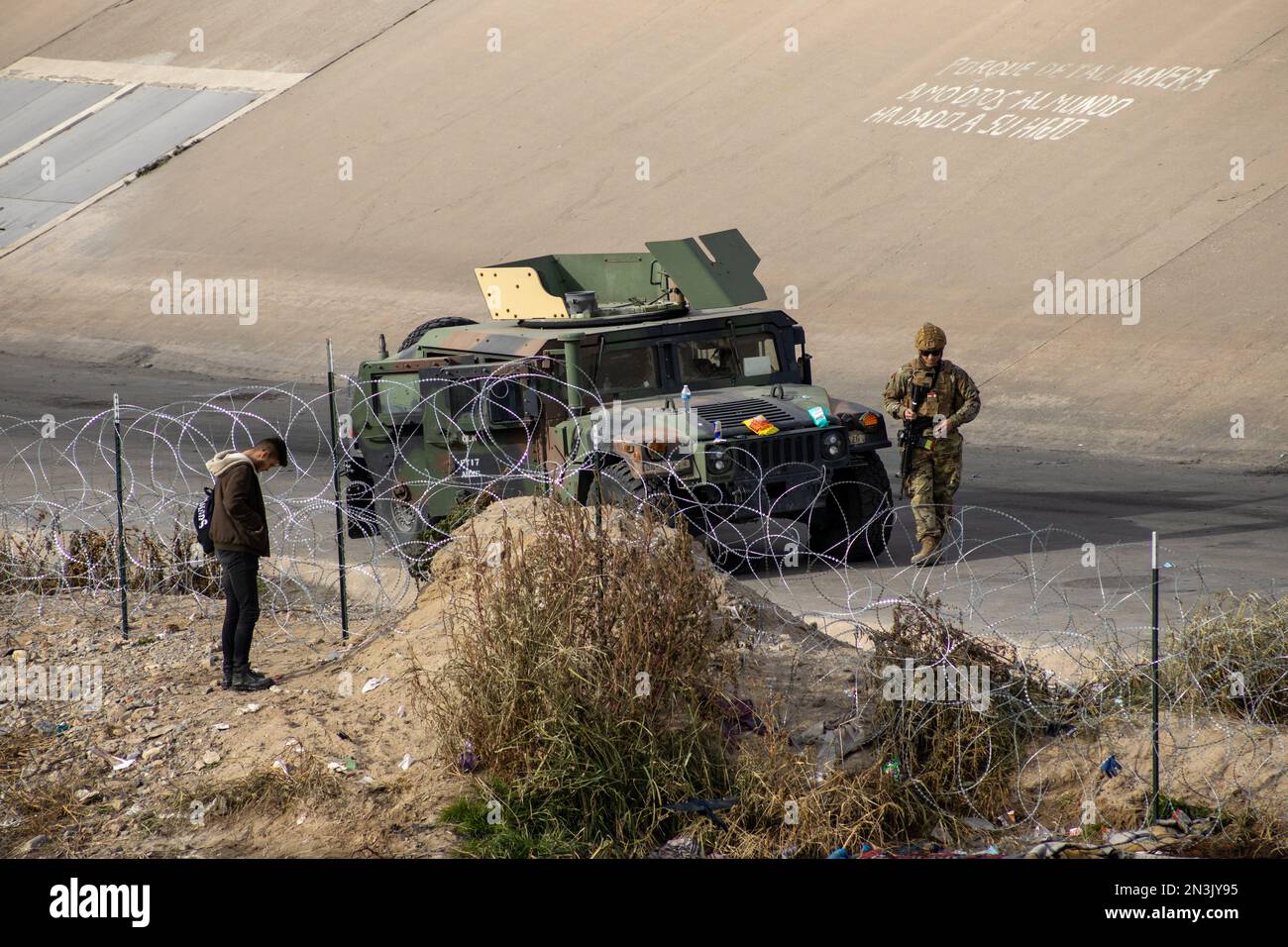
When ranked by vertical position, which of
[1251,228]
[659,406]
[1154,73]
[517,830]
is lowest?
[517,830]

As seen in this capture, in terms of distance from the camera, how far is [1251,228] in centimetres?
2273

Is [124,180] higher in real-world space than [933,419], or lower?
higher

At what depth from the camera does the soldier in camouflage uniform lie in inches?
522

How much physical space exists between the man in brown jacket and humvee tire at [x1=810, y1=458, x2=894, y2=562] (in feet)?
15.5

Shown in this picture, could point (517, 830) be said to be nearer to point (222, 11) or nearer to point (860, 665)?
point (860, 665)

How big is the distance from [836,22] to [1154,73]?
20.2ft

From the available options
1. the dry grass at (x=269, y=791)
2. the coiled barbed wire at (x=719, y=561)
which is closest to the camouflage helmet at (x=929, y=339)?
the coiled barbed wire at (x=719, y=561)

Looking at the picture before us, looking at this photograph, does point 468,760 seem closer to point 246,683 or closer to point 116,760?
point 246,683

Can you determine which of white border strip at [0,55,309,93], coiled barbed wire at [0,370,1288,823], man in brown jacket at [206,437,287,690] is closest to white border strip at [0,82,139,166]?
white border strip at [0,55,309,93]

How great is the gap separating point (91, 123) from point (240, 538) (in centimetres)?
2776

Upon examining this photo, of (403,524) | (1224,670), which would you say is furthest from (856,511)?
(1224,670)

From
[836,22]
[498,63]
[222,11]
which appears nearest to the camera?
[836,22]

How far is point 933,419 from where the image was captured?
13375mm

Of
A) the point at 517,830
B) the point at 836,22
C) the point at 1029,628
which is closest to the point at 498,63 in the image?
the point at 836,22
